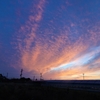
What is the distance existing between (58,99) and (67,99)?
38.4 inches

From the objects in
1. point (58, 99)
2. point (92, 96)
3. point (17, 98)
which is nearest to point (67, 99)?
point (58, 99)

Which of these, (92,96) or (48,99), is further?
(92,96)

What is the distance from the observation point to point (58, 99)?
23.8 meters

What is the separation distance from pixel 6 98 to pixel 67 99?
666 centimetres

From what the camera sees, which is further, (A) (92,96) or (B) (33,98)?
(A) (92,96)

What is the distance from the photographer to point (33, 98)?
2270 cm

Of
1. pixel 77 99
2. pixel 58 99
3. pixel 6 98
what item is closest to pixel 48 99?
pixel 58 99

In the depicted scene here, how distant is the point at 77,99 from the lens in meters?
23.5

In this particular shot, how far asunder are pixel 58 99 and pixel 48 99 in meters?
1.23

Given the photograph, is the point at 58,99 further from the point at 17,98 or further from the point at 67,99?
the point at 17,98

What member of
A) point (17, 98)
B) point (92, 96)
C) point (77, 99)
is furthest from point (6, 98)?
point (92, 96)

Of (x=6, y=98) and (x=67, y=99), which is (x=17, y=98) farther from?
(x=67, y=99)

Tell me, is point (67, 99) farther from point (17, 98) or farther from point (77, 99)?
point (17, 98)

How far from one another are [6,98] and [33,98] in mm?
3307
